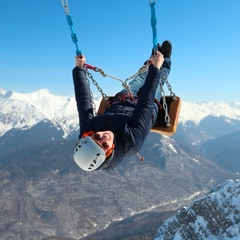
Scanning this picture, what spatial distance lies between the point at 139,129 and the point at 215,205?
174 m

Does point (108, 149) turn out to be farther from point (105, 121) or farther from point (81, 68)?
point (81, 68)

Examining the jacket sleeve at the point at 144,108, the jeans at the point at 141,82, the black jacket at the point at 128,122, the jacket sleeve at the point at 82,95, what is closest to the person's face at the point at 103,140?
the black jacket at the point at 128,122

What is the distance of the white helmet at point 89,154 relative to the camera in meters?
5.97

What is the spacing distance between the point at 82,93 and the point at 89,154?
69.0 inches

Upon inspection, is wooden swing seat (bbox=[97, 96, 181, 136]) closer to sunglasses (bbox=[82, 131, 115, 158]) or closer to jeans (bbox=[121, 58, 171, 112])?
jeans (bbox=[121, 58, 171, 112])

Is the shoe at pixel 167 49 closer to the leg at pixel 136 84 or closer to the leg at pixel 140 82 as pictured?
the leg at pixel 140 82

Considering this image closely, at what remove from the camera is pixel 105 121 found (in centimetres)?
659

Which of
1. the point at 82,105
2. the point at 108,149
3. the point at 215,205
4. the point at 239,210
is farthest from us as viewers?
the point at 215,205

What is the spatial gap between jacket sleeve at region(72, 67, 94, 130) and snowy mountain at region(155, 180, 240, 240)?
162455 millimetres

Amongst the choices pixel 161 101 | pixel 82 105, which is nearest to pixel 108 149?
pixel 82 105

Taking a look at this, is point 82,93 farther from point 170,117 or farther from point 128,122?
point 170,117

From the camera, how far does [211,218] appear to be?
168 m

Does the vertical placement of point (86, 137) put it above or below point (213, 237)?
above

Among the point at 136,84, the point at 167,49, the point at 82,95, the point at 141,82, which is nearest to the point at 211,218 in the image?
the point at 167,49
